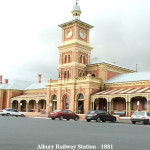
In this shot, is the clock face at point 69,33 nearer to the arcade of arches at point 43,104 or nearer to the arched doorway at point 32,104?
the arcade of arches at point 43,104

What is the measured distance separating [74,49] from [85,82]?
741 centimetres

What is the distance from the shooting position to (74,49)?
49219 mm

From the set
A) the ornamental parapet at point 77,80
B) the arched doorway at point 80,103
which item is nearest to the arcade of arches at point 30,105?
the ornamental parapet at point 77,80

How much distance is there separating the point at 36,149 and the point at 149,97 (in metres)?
30.2

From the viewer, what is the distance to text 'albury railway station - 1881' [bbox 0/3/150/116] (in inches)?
1656

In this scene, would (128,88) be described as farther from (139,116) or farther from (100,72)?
(139,116)

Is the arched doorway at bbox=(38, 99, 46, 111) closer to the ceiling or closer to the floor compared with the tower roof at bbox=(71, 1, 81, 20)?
closer to the floor

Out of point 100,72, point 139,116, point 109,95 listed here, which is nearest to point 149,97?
point 109,95

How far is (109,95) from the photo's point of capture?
4112cm

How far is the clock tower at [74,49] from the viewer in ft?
161

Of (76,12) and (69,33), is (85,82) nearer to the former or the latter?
(69,33)

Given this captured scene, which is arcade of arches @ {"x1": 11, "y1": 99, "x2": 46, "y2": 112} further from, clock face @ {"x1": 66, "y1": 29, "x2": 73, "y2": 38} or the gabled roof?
the gabled roof

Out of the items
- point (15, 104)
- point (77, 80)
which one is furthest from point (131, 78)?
point (15, 104)

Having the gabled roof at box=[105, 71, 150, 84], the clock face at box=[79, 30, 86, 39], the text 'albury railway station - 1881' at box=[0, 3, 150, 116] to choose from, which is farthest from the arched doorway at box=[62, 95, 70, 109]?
the clock face at box=[79, 30, 86, 39]
